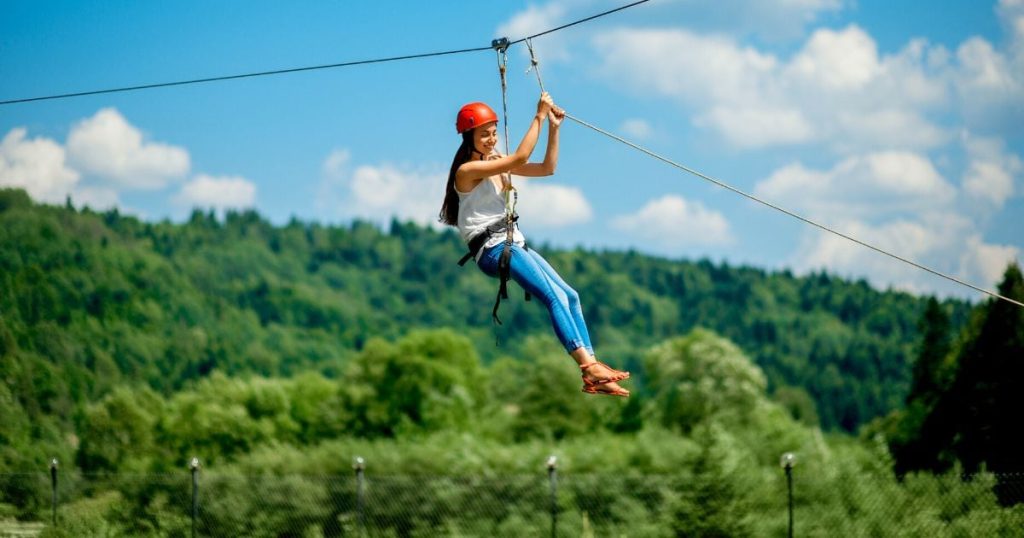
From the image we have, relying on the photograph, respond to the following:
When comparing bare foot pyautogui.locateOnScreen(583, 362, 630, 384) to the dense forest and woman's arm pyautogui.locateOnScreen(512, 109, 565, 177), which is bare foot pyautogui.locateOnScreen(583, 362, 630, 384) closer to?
woman's arm pyautogui.locateOnScreen(512, 109, 565, 177)

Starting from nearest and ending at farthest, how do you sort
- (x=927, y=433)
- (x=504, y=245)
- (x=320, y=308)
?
1. (x=504, y=245)
2. (x=927, y=433)
3. (x=320, y=308)

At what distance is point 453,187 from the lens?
26.1 ft

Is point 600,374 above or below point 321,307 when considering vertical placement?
below

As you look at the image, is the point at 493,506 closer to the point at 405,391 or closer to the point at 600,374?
the point at 600,374

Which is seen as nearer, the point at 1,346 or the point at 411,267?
the point at 1,346

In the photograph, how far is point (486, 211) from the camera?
776 centimetres

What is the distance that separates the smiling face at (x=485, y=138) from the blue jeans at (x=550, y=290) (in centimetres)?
65

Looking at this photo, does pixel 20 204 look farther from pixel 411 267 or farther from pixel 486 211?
pixel 411 267

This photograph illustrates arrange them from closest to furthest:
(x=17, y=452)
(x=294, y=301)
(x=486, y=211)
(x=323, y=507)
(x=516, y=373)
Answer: (x=486, y=211) → (x=323, y=507) → (x=17, y=452) → (x=516, y=373) → (x=294, y=301)

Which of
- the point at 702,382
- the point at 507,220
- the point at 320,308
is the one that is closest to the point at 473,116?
the point at 507,220

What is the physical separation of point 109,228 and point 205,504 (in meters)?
66.4

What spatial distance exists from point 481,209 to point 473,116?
603 millimetres

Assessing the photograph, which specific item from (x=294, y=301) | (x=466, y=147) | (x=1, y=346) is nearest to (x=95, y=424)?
(x=1, y=346)

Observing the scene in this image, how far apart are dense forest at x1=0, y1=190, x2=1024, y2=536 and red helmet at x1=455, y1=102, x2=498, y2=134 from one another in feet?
32.7
